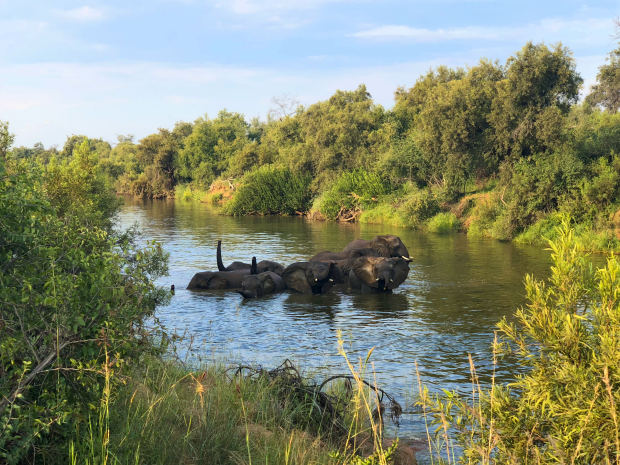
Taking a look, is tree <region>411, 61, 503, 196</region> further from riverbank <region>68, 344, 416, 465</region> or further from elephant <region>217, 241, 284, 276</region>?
riverbank <region>68, 344, 416, 465</region>

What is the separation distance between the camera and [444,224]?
1597 inches

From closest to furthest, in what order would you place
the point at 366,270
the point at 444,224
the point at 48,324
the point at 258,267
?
the point at 48,324 → the point at 366,270 → the point at 258,267 → the point at 444,224

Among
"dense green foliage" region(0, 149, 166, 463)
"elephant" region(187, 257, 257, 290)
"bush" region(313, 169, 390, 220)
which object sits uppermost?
"bush" region(313, 169, 390, 220)

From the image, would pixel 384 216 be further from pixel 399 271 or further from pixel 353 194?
pixel 399 271

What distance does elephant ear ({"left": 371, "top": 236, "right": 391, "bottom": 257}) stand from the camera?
24.7 meters

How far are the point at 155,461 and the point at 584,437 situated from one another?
11.2 feet

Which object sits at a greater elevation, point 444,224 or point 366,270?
point 444,224

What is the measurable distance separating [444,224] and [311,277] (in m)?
21.6

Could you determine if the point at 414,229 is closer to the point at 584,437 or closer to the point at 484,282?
the point at 484,282

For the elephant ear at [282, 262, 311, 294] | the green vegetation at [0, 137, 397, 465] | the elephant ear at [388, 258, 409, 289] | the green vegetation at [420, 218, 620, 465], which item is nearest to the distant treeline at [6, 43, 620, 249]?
the elephant ear at [282, 262, 311, 294]

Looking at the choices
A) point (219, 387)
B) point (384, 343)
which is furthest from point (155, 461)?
point (384, 343)

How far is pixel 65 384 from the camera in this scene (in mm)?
4734

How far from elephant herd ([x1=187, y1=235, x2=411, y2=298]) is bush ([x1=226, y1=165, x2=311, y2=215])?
113 feet

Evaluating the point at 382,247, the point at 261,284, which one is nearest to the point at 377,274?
the point at 261,284
